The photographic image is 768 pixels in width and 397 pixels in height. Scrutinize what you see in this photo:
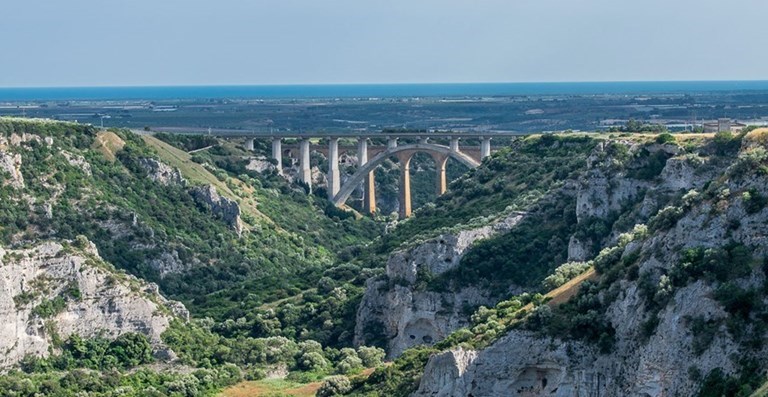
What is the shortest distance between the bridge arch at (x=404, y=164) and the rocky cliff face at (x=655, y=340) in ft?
289

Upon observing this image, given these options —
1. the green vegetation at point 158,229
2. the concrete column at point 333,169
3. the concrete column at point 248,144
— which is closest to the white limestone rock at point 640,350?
the green vegetation at point 158,229

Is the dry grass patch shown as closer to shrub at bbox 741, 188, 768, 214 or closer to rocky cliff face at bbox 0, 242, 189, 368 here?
rocky cliff face at bbox 0, 242, 189, 368

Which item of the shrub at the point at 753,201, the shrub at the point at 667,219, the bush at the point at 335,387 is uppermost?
the shrub at the point at 753,201

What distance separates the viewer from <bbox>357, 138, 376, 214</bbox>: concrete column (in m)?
145

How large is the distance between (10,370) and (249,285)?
1153 inches

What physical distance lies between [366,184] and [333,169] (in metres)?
3.06

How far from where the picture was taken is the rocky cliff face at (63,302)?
71.4 m

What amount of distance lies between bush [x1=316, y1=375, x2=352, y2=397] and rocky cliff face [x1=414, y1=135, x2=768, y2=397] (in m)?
8.51

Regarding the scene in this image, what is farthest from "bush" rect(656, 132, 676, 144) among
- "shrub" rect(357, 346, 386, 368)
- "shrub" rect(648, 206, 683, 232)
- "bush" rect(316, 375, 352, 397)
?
"shrub" rect(648, 206, 683, 232)

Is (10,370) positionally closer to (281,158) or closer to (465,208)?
(465,208)

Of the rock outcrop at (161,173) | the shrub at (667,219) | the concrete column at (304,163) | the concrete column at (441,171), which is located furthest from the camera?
the concrete column at (304,163)

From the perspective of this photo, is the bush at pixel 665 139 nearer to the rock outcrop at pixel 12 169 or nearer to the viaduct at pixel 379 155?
the rock outcrop at pixel 12 169

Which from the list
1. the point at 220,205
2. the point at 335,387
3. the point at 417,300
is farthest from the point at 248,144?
the point at 335,387

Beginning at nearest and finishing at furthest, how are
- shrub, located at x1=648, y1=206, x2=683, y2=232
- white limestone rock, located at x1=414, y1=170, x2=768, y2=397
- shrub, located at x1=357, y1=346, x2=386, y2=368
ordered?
white limestone rock, located at x1=414, y1=170, x2=768, y2=397
shrub, located at x1=648, y1=206, x2=683, y2=232
shrub, located at x1=357, y1=346, x2=386, y2=368
